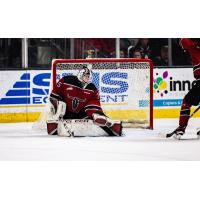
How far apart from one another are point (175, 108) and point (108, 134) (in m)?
0.70

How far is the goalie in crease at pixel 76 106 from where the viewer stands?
12.9 ft

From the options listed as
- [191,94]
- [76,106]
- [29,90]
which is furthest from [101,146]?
[29,90]

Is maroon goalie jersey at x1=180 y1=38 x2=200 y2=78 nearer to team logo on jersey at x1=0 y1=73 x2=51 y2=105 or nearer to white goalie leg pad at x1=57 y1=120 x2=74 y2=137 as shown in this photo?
white goalie leg pad at x1=57 y1=120 x2=74 y2=137

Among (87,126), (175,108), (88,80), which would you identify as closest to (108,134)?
(87,126)

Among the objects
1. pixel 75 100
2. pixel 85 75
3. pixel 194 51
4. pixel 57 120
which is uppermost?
pixel 194 51

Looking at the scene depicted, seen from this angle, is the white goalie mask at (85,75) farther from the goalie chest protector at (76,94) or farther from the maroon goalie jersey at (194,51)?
the maroon goalie jersey at (194,51)

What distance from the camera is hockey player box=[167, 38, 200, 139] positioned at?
12.7ft

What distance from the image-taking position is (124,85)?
4316 millimetres

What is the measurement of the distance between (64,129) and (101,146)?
0.46 metres

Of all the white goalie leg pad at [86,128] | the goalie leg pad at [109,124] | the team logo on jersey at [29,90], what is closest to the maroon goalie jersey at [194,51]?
the goalie leg pad at [109,124]

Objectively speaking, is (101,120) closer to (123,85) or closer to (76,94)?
(76,94)

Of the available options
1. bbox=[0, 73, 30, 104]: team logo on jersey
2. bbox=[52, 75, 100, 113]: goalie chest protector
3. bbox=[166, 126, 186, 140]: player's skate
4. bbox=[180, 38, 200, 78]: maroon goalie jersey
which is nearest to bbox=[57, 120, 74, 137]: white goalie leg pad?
bbox=[52, 75, 100, 113]: goalie chest protector

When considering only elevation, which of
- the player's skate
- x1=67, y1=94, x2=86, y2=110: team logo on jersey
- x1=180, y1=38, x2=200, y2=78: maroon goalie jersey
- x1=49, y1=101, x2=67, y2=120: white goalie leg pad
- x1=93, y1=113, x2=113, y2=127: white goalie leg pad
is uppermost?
x1=180, y1=38, x2=200, y2=78: maroon goalie jersey

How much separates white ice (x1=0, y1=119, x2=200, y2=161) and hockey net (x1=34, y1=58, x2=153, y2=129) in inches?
6.4
